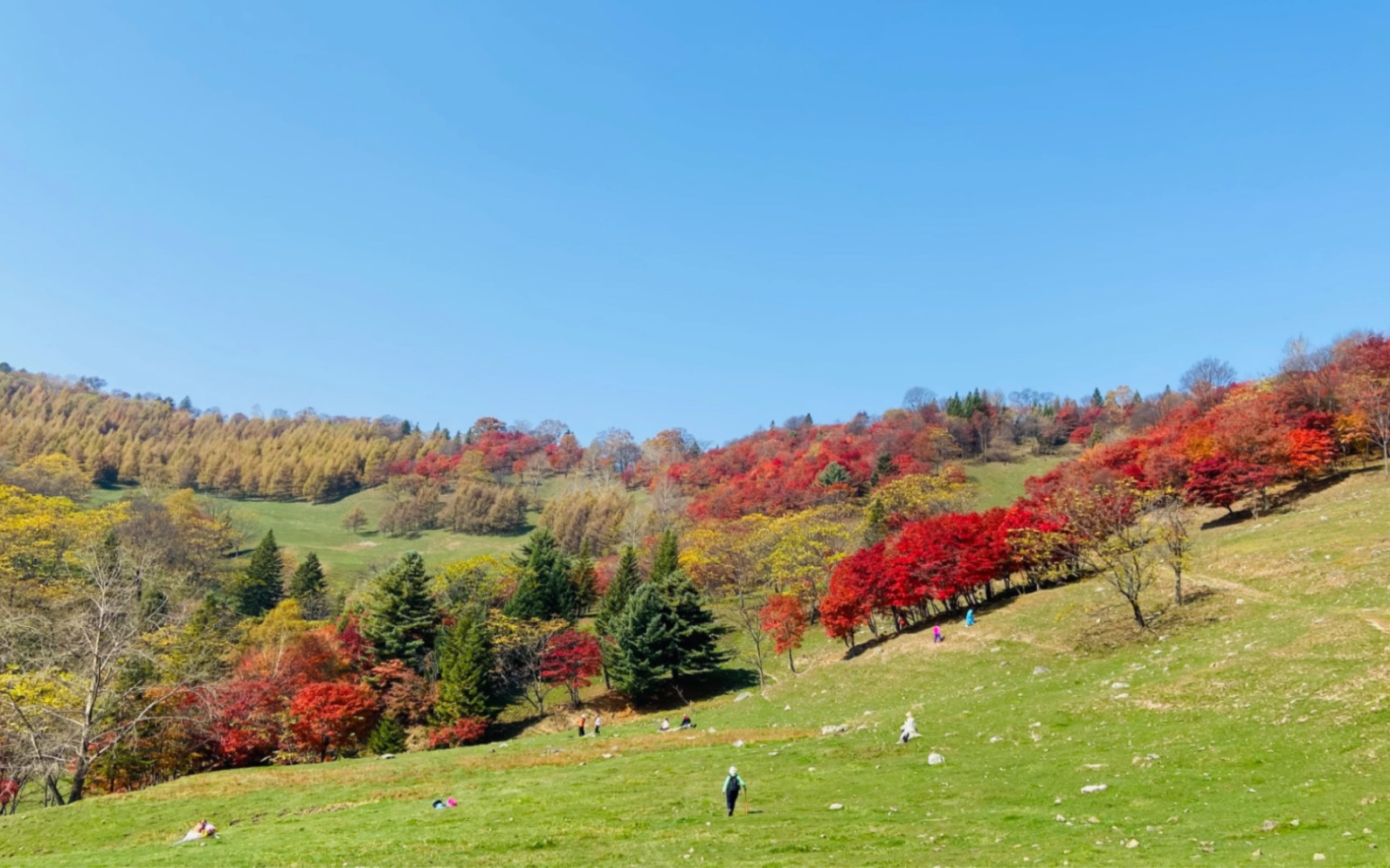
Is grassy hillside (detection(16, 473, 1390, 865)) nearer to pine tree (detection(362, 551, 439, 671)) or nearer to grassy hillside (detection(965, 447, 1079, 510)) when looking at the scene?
pine tree (detection(362, 551, 439, 671))

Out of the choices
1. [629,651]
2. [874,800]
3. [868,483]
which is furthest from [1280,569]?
[868,483]

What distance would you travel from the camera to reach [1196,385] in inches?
4235

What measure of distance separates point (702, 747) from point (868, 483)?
86.8m

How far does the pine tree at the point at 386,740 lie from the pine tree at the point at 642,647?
1597cm

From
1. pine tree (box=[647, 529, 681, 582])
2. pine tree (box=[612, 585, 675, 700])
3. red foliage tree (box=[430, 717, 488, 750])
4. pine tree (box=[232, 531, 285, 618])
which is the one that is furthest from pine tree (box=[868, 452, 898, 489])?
pine tree (box=[232, 531, 285, 618])

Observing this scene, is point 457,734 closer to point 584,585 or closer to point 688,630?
point 688,630

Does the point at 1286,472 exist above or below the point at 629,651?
above

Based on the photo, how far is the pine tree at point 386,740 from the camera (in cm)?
4934

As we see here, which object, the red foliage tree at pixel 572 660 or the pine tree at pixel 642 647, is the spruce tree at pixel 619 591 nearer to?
the red foliage tree at pixel 572 660

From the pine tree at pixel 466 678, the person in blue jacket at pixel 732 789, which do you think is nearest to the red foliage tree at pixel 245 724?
the pine tree at pixel 466 678

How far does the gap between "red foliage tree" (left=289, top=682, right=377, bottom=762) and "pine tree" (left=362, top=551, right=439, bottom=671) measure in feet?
36.3

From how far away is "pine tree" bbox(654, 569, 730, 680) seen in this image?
5644 cm

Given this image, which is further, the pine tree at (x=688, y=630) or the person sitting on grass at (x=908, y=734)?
the pine tree at (x=688, y=630)

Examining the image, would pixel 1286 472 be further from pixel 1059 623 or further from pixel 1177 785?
pixel 1177 785
